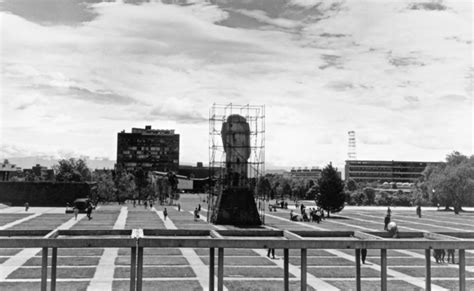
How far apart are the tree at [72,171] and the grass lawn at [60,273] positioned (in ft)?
254

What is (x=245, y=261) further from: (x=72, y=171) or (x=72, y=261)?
(x=72, y=171)

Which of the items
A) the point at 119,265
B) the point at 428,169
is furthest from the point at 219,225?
the point at 428,169

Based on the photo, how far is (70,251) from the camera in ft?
91.1

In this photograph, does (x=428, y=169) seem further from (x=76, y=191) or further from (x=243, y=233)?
(x=243, y=233)

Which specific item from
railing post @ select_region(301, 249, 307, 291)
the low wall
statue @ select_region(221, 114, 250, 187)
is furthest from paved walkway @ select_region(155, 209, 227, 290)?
the low wall

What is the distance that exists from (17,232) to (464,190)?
66609 millimetres

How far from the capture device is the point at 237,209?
49875mm

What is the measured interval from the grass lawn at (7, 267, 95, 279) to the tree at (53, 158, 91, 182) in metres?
77.4

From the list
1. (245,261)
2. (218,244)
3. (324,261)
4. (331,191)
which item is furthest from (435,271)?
(331,191)

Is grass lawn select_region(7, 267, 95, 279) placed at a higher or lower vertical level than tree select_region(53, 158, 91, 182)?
lower

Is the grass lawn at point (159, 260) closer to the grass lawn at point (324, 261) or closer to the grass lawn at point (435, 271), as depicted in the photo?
the grass lawn at point (324, 261)

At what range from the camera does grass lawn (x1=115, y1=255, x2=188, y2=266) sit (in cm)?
2436

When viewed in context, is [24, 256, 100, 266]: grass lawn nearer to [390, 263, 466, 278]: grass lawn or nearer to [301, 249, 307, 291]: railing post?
[301, 249, 307, 291]: railing post

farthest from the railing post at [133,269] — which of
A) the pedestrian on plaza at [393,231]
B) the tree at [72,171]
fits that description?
the tree at [72,171]
